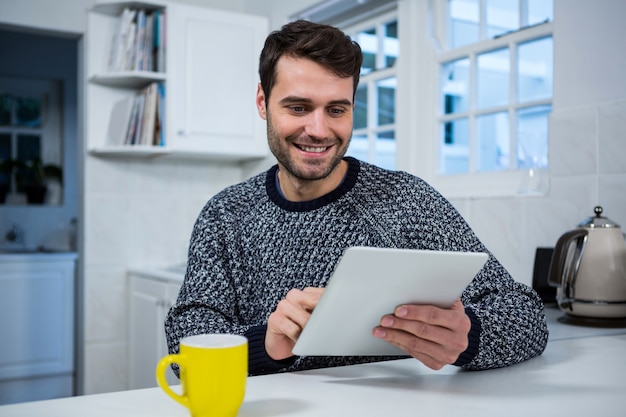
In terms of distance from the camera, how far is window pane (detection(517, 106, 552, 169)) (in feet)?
7.27

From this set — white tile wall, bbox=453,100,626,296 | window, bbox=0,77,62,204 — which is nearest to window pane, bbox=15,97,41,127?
window, bbox=0,77,62,204

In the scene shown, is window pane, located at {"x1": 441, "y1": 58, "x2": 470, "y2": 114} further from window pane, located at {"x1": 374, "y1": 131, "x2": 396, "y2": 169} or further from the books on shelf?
the books on shelf

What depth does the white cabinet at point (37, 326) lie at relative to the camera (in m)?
3.96

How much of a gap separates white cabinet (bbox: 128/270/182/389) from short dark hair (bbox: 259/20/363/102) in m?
1.66

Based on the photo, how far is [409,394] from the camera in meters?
0.88

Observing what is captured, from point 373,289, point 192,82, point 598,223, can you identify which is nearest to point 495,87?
point 598,223

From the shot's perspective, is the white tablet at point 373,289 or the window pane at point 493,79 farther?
the window pane at point 493,79

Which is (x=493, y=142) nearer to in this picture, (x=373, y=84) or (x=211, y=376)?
(x=373, y=84)

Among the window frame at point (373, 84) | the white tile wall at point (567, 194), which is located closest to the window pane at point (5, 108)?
the window frame at point (373, 84)

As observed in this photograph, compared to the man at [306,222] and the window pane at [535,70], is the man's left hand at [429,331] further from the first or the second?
the window pane at [535,70]

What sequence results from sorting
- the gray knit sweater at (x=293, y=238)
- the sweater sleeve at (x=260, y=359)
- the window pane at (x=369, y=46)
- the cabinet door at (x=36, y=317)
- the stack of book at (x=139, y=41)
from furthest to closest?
the cabinet door at (x=36, y=317) < the stack of book at (x=139, y=41) < the window pane at (x=369, y=46) < the gray knit sweater at (x=293, y=238) < the sweater sleeve at (x=260, y=359)

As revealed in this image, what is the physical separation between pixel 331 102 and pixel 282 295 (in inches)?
15.8

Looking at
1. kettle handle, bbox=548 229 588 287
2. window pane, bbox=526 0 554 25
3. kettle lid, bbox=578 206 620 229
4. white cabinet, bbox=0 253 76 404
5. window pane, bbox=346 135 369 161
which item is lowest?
white cabinet, bbox=0 253 76 404

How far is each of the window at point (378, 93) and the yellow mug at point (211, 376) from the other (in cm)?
220
